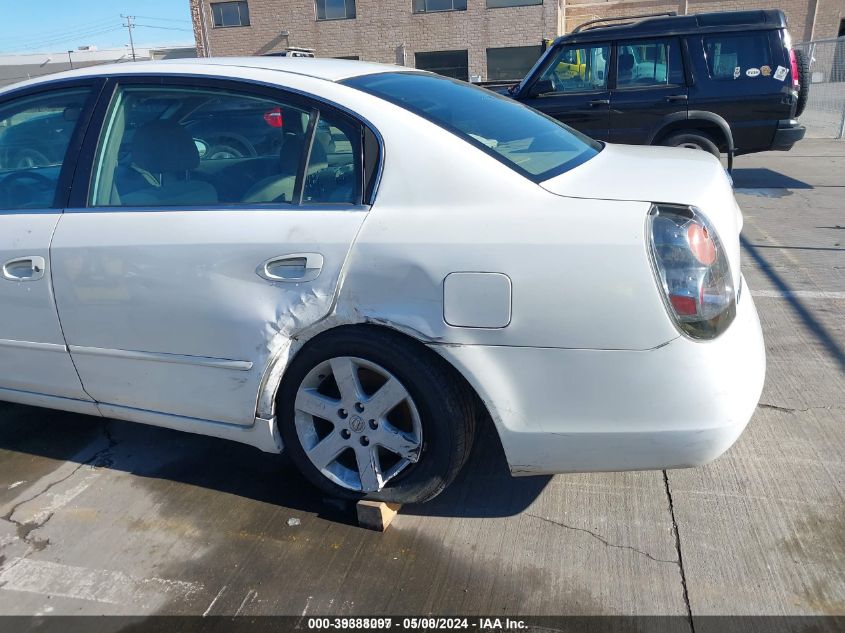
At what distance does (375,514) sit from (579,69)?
23.7 feet

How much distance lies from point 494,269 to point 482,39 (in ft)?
104

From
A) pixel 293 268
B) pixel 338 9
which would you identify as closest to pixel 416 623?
pixel 293 268

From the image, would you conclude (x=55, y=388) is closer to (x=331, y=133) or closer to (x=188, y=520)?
(x=188, y=520)

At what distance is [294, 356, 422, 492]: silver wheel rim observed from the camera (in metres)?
2.61

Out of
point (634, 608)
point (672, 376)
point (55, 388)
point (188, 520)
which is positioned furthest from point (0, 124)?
point (634, 608)

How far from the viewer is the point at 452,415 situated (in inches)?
99.0

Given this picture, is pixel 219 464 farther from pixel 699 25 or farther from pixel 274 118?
pixel 699 25

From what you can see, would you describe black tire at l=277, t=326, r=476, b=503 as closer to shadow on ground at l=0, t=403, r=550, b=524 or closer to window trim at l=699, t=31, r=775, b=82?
shadow on ground at l=0, t=403, r=550, b=524

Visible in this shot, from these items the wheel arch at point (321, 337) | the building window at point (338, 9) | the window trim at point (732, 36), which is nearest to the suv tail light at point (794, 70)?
the window trim at point (732, 36)

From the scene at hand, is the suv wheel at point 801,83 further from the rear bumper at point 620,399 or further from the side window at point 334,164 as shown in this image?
the side window at point 334,164

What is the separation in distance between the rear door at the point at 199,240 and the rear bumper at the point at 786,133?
7.22m

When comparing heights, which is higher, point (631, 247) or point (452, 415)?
point (631, 247)

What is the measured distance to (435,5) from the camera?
31.5 m

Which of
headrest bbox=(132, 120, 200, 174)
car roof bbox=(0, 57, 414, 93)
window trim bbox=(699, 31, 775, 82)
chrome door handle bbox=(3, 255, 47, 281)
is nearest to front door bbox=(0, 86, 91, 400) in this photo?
chrome door handle bbox=(3, 255, 47, 281)
